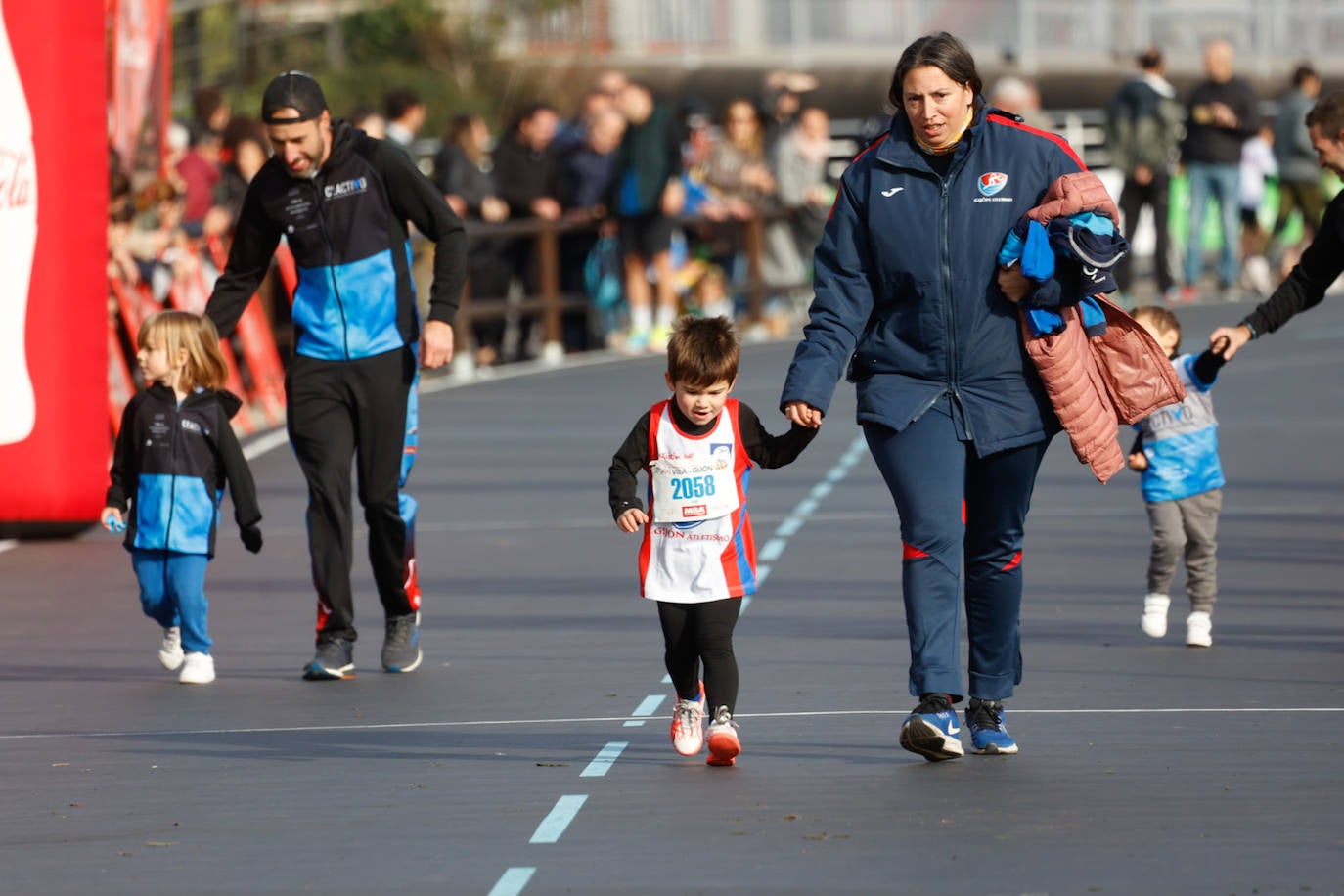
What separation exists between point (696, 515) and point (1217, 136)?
18677mm

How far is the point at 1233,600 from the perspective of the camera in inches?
417

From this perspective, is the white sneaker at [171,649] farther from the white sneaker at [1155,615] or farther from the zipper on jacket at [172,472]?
the white sneaker at [1155,615]

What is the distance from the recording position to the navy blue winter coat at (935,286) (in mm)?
7172

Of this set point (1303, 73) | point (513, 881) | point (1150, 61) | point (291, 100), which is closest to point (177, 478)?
point (291, 100)

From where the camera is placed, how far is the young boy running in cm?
735

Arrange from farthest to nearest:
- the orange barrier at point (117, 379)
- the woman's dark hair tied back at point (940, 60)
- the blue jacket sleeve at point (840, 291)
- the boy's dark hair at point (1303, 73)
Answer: the boy's dark hair at point (1303, 73)
the orange barrier at point (117, 379)
the blue jacket sleeve at point (840, 291)
the woman's dark hair tied back at point (940, 60)

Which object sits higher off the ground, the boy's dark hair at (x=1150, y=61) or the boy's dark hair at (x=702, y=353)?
the boy's dark hair at (x=702, y=353)

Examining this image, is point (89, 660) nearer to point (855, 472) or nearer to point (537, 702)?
point (537, 702)

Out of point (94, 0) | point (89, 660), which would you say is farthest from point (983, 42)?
point (89, 660)

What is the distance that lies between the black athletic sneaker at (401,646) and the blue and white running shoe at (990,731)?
2.54 metres

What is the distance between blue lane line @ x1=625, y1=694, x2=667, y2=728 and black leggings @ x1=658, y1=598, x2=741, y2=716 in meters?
0.75

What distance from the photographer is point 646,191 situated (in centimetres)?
2320

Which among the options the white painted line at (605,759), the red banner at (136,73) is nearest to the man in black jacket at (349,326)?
the white painted line at (605,759)

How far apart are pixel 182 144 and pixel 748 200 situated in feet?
24.4
